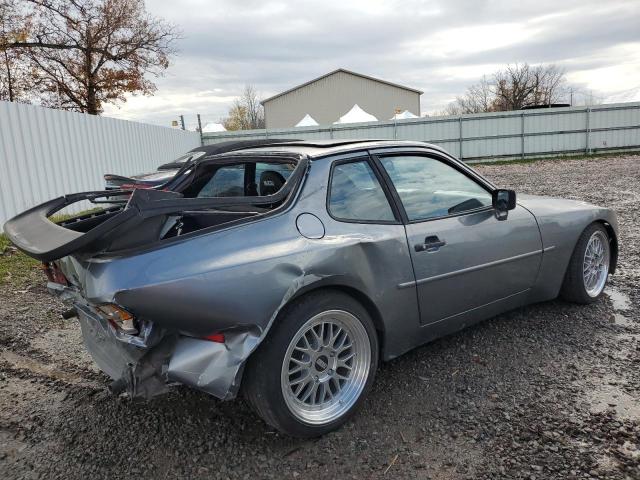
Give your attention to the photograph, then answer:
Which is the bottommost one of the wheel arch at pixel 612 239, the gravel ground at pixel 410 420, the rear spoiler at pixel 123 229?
the gravel ground at pixel 410 420

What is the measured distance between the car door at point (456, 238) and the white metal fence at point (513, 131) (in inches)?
715

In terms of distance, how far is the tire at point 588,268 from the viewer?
400 cm

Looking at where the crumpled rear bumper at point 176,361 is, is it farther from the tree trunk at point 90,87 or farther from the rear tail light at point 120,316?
the tree trunk at point 90,87

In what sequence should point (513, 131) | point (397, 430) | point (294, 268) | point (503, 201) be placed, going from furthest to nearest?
point (513, 131) → point (503, 201) → point (397, 430) → point (294, 268)

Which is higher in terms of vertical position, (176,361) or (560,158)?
(176,361)

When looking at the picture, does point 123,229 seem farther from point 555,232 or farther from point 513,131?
point 513,131

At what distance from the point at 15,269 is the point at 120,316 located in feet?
15.3

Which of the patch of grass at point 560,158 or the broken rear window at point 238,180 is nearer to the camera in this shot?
the broken rear window at point 238,180

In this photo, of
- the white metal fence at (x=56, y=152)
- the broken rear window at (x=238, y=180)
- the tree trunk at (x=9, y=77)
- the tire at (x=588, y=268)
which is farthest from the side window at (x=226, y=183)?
the tree trunk at (x=9, y=77)

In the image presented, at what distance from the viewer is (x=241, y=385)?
239 cm

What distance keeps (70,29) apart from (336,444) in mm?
21906

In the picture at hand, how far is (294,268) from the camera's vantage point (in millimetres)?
2375

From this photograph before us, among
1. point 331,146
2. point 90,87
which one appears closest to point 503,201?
point 331,146

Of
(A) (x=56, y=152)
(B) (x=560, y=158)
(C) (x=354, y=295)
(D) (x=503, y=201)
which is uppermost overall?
(A) (x=56, y=152)
